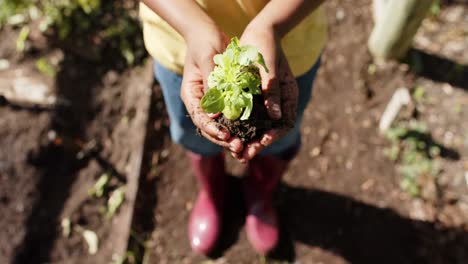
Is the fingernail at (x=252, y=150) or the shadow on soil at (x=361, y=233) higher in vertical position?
the fingernail at (x=252, y=150)

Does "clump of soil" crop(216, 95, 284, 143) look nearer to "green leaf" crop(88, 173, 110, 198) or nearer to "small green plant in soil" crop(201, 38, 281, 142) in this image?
"small green plant in soil" crop(201, 38, 281, 142)

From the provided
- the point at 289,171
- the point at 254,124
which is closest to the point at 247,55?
the point at 254,124

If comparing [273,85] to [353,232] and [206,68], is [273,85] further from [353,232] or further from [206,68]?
[353,232]

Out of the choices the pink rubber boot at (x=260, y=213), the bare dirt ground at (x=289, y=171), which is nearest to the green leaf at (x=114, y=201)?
the bare dirt ground at (x=289, y=171)

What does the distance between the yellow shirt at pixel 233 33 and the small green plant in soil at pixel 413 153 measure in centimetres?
162

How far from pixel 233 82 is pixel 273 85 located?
0.14 metres

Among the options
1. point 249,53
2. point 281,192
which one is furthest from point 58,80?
point 249,53

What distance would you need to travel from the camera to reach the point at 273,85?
137 cm

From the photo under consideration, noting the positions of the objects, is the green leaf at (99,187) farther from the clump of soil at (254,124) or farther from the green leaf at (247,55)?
the green leaf at (247,55)

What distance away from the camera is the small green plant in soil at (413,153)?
115 inches

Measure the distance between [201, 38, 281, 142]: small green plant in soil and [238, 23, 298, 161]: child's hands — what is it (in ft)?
0.10

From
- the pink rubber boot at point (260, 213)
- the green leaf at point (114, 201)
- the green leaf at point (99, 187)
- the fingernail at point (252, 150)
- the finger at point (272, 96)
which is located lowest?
the pink rubber boot at point (260, 213)

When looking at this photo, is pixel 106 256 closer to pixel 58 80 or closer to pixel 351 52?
pixel 58 80

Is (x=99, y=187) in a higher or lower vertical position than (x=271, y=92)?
lower
